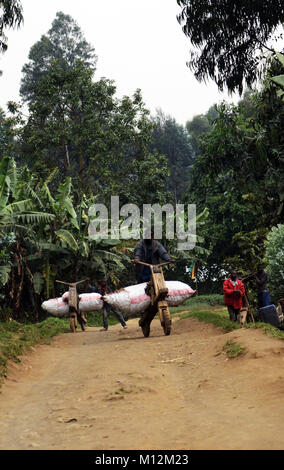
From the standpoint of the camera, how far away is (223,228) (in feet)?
107

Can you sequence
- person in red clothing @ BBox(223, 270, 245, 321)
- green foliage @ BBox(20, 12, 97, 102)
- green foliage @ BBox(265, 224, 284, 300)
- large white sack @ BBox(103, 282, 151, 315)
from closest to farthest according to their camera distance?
large white sack @ BBox(103, 282, 151, 315) → person in red clothing @ BBox(223, 270, 245, 321) → green foliage @ BBox(265, 224, 284, 300) → green foliage @ BBox(20, 12, 97, 102)

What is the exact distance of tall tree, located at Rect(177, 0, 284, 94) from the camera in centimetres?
1609

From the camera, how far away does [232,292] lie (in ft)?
39.3

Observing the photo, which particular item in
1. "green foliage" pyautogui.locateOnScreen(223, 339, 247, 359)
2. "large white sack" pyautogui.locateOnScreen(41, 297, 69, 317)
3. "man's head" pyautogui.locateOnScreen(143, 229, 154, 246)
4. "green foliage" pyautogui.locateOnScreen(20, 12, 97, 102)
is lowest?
"large white sack" pyautogui.locateOnScreen(41, 297, 69, 317)

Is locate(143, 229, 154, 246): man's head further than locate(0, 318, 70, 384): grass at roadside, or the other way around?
locate(143, 229, 154, 246): man's head

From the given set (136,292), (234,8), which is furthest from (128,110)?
(136,292)

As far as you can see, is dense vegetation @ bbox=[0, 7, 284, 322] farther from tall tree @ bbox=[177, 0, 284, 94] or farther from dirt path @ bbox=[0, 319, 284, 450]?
dirt path @ bbox=[0, 319, 284, 450]

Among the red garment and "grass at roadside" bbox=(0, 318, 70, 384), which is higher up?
the red garment

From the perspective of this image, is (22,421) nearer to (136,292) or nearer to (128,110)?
(136,292)

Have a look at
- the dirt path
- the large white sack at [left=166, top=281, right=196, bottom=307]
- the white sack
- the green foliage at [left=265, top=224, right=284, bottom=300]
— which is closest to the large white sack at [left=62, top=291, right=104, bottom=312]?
the white sack

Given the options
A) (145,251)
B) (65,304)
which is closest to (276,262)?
(145,251)

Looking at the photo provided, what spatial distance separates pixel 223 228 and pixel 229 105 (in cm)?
1580

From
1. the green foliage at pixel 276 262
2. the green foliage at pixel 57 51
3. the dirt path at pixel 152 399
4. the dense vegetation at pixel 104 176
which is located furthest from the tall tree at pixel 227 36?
the green foliage at pixel 57 51

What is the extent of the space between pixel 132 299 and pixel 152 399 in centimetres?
558
